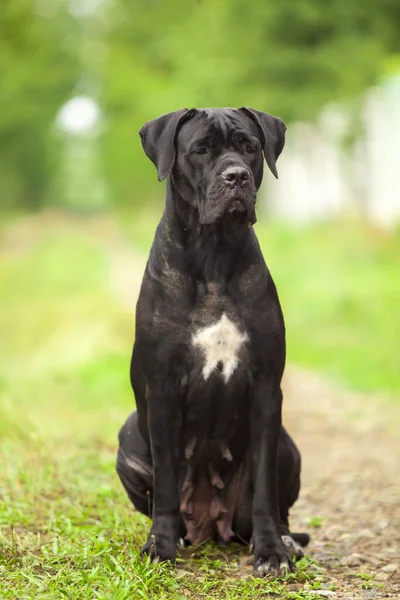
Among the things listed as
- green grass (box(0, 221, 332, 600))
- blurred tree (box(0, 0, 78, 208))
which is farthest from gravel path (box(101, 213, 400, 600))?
blurred tree (box(0, 0, 78, 208))

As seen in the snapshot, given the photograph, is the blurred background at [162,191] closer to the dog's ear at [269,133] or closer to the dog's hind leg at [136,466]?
the dog's hind leg at [136,466]

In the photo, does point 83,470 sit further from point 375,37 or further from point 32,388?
point 375,37

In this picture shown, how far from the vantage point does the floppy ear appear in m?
3.64

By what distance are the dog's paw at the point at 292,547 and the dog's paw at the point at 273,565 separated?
180 mm

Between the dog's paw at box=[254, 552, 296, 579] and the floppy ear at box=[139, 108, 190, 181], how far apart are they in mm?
1522

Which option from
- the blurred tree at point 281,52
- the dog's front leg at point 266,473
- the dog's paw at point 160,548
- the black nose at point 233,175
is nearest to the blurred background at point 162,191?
the blurred tree at point 281,52

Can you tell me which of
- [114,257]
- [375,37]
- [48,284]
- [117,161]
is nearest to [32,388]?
[375,37]

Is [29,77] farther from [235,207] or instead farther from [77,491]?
[235,207]

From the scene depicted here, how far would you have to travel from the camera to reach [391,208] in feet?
53.2

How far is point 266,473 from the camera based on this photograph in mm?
3711

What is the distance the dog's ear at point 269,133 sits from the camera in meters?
3.76

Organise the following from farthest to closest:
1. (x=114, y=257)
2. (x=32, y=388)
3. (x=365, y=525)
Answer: (x=114, y=257) < (x=32, y=388) < (x=365, y=525)

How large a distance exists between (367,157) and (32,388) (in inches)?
424

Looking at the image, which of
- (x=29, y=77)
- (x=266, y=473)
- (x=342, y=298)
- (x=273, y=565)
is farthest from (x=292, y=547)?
(x=29, y=77)
